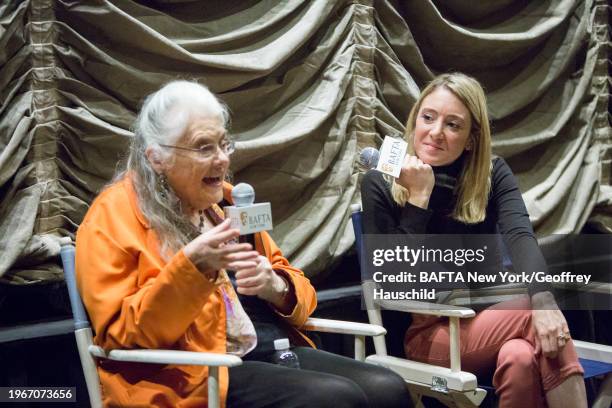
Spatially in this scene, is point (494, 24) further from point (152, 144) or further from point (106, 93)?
point (152, 144)

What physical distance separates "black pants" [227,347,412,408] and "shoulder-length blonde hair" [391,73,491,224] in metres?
0.66

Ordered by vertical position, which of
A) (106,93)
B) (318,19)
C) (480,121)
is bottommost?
(480,121)

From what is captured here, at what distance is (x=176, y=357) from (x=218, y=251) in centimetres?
24

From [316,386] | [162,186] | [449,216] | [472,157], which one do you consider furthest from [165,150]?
[472,157]

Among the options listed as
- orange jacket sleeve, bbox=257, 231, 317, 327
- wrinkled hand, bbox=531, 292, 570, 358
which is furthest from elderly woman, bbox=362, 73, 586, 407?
orange jacket sleeve, bbox=257, 231, 317, 327

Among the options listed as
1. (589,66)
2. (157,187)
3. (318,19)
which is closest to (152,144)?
(157,187)

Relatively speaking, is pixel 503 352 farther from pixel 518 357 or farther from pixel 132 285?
pixel 132 285

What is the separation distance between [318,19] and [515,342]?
1.51 meters

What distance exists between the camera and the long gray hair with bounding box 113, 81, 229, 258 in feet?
6.15

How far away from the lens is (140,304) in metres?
1.72

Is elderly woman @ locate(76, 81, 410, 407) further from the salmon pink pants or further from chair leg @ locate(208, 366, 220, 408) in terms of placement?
the salmon pink pants

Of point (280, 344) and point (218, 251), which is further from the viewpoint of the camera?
point (280, 344)

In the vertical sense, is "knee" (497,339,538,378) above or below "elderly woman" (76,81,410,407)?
below

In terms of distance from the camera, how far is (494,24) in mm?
3990
